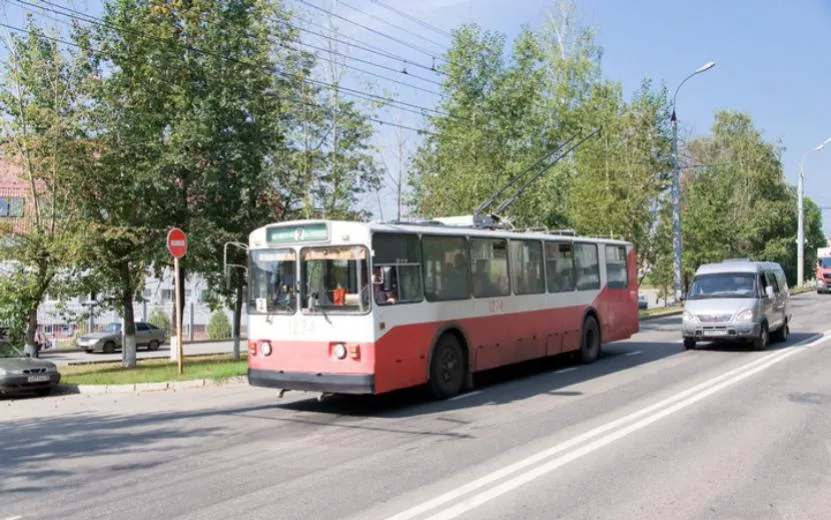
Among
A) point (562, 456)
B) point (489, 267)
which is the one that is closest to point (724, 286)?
point (489, 267)

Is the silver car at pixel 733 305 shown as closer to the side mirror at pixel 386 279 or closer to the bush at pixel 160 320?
the side mirror at pixel 386 279

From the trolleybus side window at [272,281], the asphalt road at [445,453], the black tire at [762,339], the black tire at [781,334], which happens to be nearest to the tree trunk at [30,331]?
the asphalt road at [445,453]

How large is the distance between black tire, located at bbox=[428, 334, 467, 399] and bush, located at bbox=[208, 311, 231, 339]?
31281 mm

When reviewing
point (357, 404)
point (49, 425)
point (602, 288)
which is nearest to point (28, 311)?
point (49, 425)

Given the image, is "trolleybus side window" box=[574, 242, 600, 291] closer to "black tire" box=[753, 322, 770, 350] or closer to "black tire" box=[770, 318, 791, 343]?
"black tire" box=[753, 322, 770, 350]

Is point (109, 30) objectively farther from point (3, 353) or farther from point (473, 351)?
point (473, 351)

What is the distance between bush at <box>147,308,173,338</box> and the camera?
130 ft

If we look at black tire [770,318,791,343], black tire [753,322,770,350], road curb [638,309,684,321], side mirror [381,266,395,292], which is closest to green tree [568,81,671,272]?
road curb [638,309,684,321]

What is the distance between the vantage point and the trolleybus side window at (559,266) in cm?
1494

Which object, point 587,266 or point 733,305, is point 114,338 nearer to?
point 587,266

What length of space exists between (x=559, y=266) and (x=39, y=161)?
536 inches

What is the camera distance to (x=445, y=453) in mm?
7887

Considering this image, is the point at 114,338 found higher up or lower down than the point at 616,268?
lower down

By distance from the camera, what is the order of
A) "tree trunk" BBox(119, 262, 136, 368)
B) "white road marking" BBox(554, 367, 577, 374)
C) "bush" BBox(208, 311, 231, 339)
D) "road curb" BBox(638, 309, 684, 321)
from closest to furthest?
"white road marking" BBox(554, 367, 577, 374) < "tree trunk" BBox(119, 262, 136, 368) < "road curb" BBox(638, 309, 684, 321) < "bush" BBox(208, 311, 231, 339)
